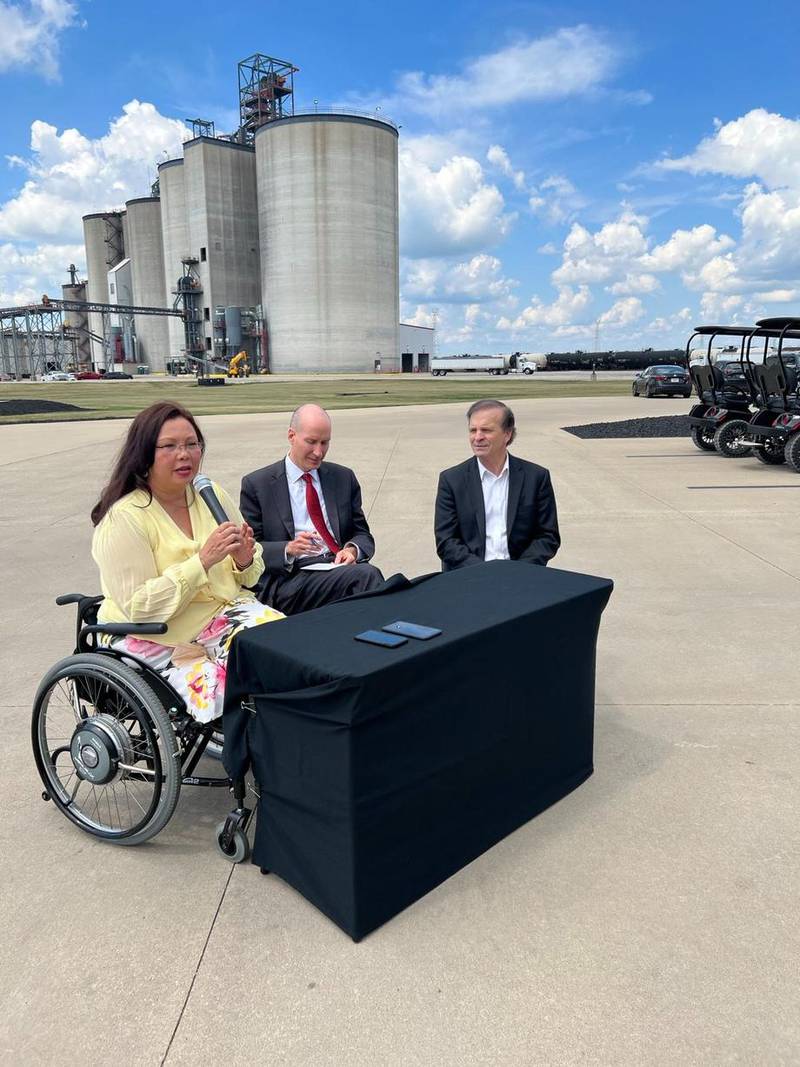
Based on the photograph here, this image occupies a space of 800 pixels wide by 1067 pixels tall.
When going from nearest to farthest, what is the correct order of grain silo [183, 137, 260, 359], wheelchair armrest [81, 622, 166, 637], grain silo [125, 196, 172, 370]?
wheelchair armrest [81, 622, 166, 637] < grain silo [183, 137, 260, 359] < grain silo [125, 196, 172, 370]

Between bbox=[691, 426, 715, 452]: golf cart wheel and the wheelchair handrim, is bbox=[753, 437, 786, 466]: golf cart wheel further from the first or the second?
the wheelchair handrim

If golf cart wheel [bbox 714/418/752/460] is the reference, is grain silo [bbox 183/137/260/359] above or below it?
above

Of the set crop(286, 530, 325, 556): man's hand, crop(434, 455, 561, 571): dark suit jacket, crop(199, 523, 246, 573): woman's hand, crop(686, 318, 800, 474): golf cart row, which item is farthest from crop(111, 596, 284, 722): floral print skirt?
crop(686, 318, 800, 474): golf cart row

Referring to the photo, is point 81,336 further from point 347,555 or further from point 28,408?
point 347,555

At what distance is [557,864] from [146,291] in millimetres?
106029

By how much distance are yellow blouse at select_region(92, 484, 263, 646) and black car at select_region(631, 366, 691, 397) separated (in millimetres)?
33682

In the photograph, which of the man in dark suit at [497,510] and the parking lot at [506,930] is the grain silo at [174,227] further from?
the parking lot at [506,930]

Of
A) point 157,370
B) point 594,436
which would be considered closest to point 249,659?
point 594,436

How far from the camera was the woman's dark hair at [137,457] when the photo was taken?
9.57ft

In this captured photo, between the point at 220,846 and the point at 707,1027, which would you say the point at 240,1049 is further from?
the point at 707,1027

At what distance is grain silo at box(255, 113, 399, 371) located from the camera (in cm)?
7912

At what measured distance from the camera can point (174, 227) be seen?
87.6 metres

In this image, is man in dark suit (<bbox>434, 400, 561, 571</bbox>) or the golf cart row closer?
man in dark suit (<bbox>434, 400, 561, 571</bbox>)

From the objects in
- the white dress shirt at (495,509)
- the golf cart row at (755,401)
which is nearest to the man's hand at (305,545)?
the white dress shirt at (495,509)
